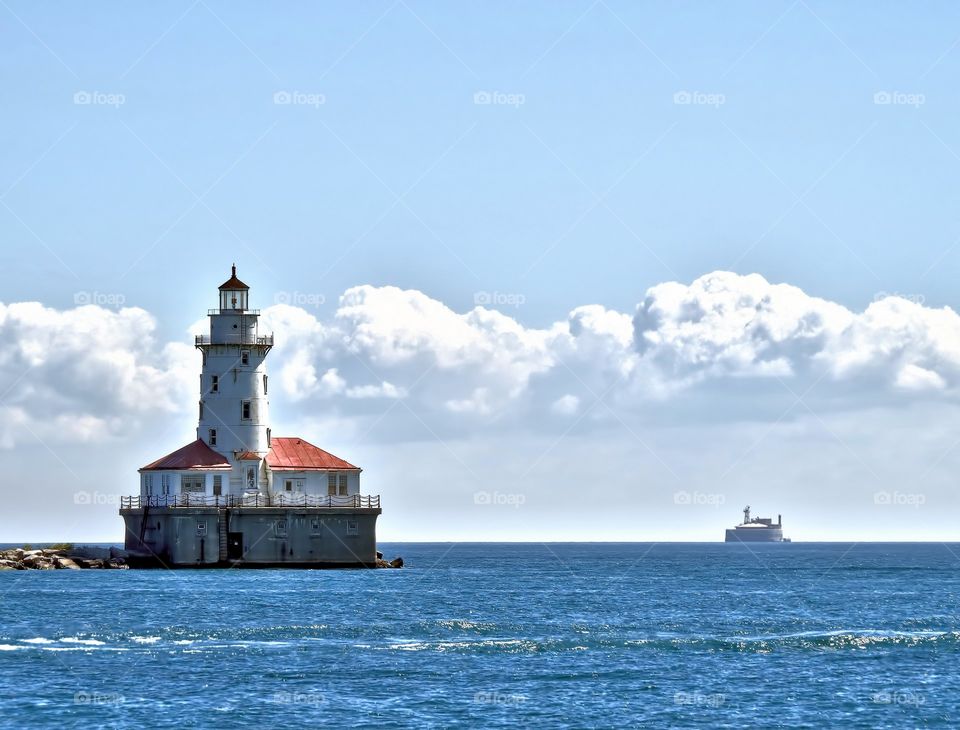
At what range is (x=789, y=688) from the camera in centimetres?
5391

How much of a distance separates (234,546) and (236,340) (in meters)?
14.0

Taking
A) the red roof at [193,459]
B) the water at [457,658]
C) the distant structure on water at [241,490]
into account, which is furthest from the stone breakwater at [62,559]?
the water at [457,658]

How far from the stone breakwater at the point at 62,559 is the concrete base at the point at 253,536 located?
436 cm

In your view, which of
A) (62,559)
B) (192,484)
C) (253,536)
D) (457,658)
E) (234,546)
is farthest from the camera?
(62,559)

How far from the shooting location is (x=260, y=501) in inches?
4537

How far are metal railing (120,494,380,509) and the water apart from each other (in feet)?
45.2

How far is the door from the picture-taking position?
114 meters

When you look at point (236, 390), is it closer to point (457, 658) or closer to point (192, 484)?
point (192, 484)

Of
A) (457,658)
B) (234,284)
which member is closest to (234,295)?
(234,284)

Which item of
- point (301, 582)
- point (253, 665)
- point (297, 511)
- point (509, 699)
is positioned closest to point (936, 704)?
point (509, 699)

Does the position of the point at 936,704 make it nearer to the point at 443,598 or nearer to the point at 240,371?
the point at 443,598

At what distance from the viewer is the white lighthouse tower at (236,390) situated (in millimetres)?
116375

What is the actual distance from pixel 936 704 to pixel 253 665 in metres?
22.1

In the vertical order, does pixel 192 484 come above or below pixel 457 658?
above
